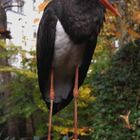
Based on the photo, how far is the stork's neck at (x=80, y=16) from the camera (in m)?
3.77

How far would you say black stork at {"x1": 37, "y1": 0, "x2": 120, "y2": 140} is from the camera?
3785 mm

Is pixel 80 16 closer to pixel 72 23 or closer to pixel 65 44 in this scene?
pixel 72 23

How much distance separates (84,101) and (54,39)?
380 cm

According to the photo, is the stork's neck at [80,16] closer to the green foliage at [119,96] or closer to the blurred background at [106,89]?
the blurred background at [106,89]

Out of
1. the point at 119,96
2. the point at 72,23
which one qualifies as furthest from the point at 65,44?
the point at 119,96

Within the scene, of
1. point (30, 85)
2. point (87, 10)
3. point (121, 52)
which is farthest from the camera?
point (30, 85)

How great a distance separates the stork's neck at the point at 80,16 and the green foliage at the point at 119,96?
2320 mm

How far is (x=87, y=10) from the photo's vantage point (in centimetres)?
379

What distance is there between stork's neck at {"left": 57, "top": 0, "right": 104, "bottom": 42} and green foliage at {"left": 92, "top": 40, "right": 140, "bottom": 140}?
2.32m

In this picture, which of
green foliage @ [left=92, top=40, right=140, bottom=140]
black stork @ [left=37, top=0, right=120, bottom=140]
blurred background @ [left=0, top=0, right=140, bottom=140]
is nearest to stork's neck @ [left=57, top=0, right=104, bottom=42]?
black stork @ [left=37, top=0, right=120, bottom=140]

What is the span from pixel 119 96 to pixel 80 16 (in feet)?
8.66

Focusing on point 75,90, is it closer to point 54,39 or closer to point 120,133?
point 54,39

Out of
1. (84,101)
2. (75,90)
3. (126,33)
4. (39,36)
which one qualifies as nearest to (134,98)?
(126,33)

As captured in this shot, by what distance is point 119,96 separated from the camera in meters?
6.25
